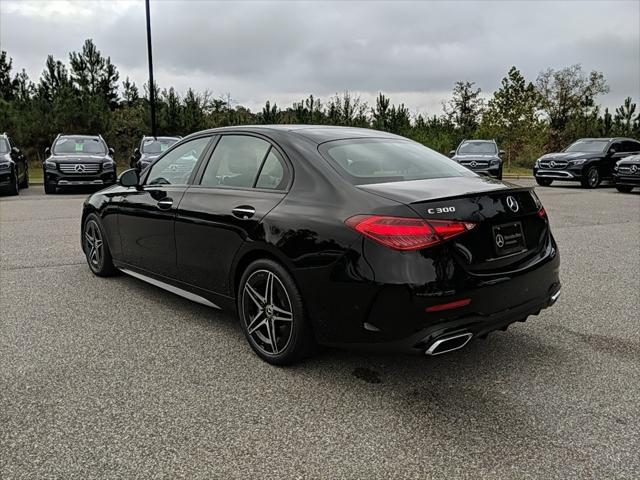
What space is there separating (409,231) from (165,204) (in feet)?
7.59

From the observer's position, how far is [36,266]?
20.8ft

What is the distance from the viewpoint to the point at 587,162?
1788 centimetres

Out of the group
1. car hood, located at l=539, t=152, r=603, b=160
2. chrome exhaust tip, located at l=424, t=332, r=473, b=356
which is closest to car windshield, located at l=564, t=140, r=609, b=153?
car hood, located at l=539, t=152, r=603, b=160

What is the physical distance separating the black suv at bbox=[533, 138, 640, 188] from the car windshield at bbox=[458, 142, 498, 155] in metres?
1.99

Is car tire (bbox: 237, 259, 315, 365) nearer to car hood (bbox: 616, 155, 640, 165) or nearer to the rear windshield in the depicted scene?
the rear windshield

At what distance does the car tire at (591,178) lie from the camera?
58.7 ft

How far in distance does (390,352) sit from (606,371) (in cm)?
148

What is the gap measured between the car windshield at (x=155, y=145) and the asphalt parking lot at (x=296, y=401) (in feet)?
45.9

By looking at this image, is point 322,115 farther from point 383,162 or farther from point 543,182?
point 383,162

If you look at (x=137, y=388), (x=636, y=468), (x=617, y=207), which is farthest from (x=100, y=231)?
(x=617, y=207)

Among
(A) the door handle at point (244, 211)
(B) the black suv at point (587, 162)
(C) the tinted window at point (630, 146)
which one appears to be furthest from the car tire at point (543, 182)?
(A) the door handle at point (244, 211)

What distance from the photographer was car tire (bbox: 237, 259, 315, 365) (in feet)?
11.0

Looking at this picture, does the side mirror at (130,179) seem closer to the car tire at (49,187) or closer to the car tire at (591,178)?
the car tire at (49,187)

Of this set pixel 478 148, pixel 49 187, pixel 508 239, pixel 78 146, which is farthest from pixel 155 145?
pixel 508 239
